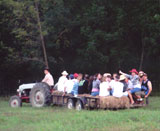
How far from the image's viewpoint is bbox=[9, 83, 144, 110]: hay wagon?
49.0ft

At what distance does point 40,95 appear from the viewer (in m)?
18.0

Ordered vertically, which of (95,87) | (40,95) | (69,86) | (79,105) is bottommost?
(79,105)

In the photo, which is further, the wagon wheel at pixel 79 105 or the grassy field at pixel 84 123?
the wagon wheel at pixel 79 105

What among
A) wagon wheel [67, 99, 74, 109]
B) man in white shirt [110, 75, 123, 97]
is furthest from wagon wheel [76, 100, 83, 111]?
man in white shirt [110, 75, 123, 97]

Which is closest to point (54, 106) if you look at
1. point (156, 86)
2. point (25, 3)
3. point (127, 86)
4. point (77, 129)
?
point (127, 86)

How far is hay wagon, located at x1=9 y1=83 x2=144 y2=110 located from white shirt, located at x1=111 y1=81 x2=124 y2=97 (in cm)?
24

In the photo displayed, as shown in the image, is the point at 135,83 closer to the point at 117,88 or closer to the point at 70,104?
the point at 117,88

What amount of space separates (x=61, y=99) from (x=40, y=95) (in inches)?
51.0

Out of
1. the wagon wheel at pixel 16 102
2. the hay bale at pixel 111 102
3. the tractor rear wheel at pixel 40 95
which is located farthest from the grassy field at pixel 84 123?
the wagon wheel at pixel 16 102

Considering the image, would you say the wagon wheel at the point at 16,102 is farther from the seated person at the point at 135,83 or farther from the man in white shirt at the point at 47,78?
the seated person at the point at 135,83

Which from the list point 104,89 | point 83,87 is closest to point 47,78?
point 83,87

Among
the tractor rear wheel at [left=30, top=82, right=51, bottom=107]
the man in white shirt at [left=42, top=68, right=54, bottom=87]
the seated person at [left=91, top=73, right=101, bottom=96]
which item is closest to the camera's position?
the seated person at [left=91, top=73, right=101, bottom=96]

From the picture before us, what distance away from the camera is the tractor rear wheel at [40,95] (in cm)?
1767

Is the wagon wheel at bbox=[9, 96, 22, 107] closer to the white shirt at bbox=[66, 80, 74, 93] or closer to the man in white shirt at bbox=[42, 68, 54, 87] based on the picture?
the man in white shirt at bbox=[42, 68, 54, 87]
